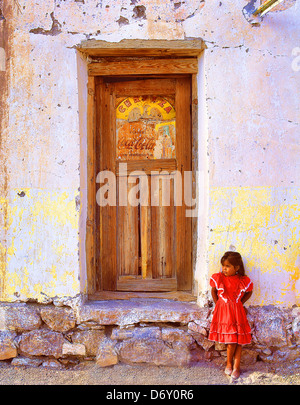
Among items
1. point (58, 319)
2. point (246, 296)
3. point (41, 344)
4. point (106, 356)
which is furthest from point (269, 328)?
point (41, 344)

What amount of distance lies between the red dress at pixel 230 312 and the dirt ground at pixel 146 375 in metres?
0.29

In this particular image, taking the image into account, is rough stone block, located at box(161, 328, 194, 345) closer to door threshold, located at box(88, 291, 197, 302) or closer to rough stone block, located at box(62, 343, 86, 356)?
door threshold, located at box(88, 291, 197, 302)

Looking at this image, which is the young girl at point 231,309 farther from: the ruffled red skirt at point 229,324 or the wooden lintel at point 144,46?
the wooden lintel at point 144,46

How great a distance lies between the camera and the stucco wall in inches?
133

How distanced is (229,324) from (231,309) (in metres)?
0.12

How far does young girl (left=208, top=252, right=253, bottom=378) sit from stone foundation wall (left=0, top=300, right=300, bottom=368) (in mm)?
156

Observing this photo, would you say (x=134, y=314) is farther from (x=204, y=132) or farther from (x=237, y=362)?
(x=204, y=132)

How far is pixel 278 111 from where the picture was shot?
338cm

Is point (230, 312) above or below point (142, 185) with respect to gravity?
below

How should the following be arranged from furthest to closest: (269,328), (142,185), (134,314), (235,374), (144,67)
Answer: (142,185), (144,67), (134,314), (269,328), (235,374)

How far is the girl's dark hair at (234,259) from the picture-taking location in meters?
3.20

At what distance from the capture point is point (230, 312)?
3176 mm

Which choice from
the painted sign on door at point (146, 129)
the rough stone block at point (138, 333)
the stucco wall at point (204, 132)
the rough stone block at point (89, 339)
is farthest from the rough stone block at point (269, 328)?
the painted sign on door at point (146, 129)

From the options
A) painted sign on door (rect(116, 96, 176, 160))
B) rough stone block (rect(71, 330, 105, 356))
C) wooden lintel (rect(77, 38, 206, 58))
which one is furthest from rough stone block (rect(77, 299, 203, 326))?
wooden lintel (rect(77, 38, 206, 58))
